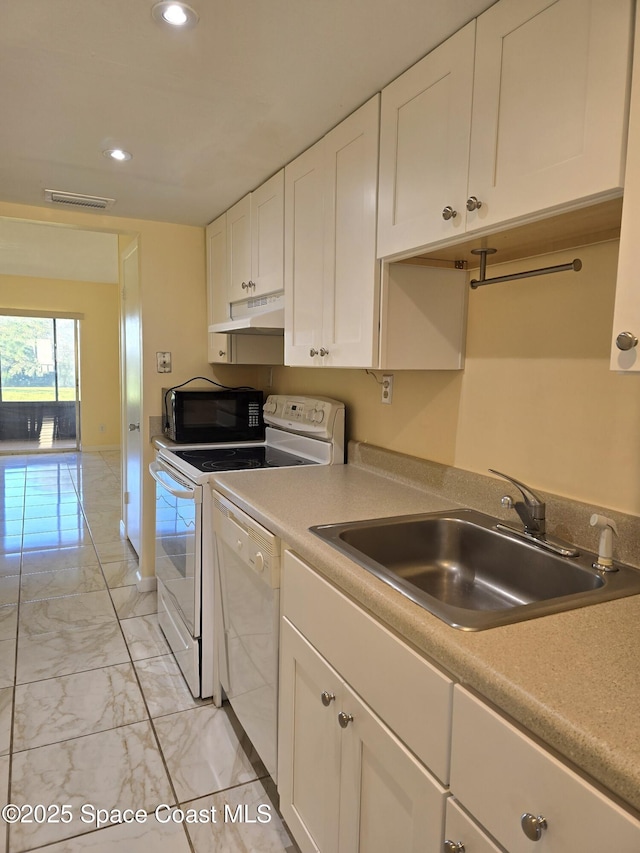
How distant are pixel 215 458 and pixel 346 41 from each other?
1.70 m

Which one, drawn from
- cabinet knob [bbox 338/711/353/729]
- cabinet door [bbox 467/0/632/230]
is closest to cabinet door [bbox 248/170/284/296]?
cabinet door [bbox 467/0/632/230]

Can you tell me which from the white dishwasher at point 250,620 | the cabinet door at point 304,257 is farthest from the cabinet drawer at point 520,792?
the cabinet door at point 304,257

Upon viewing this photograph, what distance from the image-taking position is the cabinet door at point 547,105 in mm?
984

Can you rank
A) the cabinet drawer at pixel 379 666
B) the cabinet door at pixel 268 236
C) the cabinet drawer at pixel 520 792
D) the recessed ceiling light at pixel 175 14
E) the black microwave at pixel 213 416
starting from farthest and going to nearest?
the black microwave at pixel 213 416 → the cabinet door at pixel 268 236 → the recessed ceiling light at pixel 175 14 → the cabinet drawer at pixel 379 666 → the cabinet drawer at pixel 520 792

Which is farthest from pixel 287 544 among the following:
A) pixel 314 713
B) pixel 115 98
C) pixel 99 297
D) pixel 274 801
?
pixel 99 297

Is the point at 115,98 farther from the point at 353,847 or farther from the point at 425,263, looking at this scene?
the point at 353,847

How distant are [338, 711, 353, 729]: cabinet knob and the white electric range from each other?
1026 millimetres

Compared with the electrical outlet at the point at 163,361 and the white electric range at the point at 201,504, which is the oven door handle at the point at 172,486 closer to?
the white electric range at the point at 201,504

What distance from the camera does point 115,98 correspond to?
68.9 inches

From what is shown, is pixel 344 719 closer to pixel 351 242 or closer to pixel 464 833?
pixel 464 833

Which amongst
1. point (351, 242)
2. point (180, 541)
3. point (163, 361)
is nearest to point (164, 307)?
point (163, 361)

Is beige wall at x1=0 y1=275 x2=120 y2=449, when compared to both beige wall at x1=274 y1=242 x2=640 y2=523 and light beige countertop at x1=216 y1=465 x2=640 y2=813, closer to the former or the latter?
beige wall at x1=274 y1=242 x2=640 y2=523

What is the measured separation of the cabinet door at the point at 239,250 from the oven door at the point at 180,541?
95cm

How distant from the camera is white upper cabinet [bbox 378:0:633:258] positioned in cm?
100
